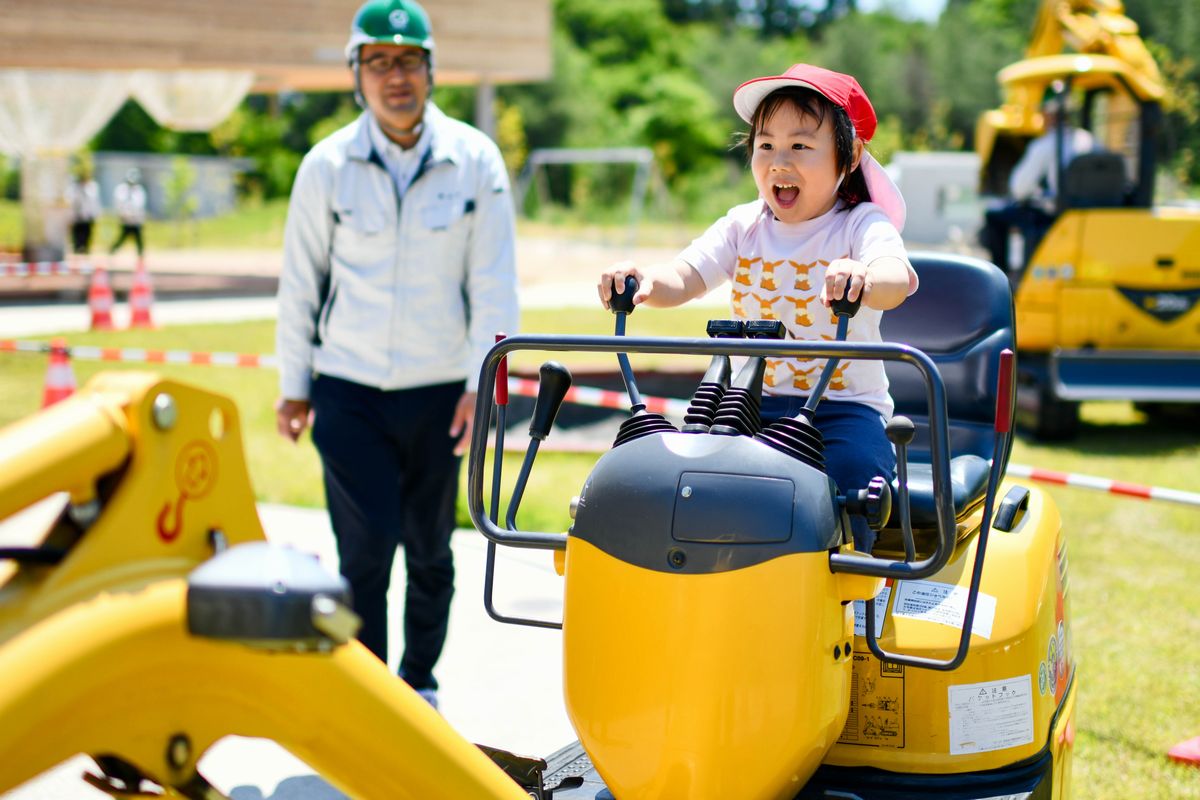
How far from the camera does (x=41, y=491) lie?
4.37 ft

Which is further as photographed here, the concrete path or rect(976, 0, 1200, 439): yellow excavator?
rect(976, 0, 1200, 439): yellow excavator

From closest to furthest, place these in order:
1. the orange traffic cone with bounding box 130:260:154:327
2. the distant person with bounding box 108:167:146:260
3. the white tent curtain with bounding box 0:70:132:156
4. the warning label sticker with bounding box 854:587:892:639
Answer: the warning label sticker with bounding box 854:587:892:639, the orange traffic cone with bounding box 130:260:154:327, the white tent curtain with bounding box 0:70:132:156, the distant person with bounding box 108:167:146:260

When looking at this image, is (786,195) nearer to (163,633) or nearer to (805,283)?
(805,283)

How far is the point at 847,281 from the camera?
2.23m

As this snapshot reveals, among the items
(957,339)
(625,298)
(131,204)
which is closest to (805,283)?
(625,298)

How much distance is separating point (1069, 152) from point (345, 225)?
735cm

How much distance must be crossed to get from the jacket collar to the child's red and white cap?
47.6 inches

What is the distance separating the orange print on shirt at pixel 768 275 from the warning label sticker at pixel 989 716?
909mm

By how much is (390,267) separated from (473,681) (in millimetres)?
1438

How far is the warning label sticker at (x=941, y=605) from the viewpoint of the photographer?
258cm

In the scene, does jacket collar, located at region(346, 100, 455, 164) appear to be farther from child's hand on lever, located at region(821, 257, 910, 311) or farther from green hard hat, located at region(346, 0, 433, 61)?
child's hand on lever, located at region(821, 257, 910, 311)

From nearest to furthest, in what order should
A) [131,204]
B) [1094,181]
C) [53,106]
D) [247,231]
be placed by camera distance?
[1094,181] < [53,106] < [131,204] < [247,231]

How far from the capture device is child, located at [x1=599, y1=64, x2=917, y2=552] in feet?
8.51

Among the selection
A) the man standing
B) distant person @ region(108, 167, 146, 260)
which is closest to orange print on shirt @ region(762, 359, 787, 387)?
the man standing
